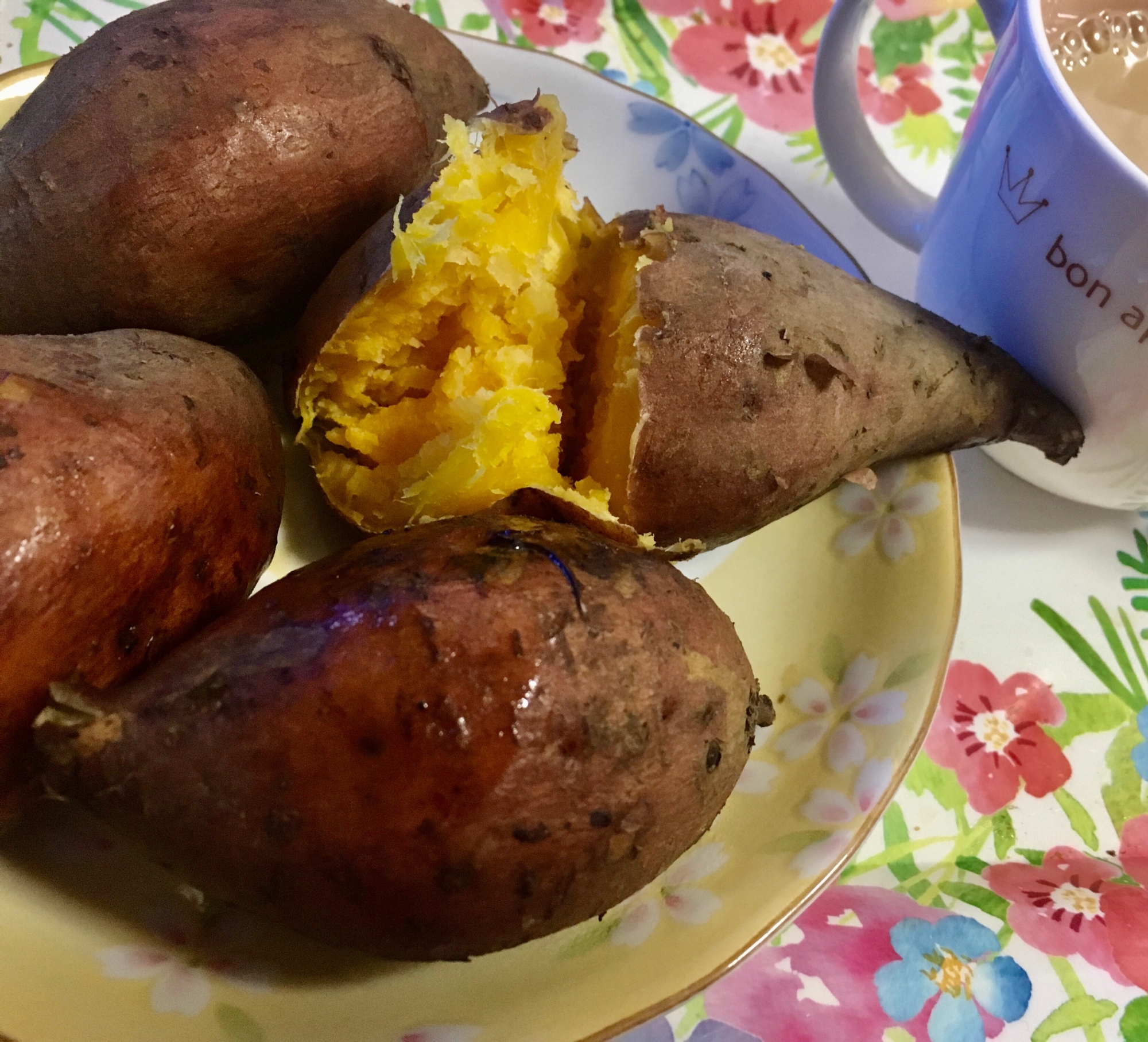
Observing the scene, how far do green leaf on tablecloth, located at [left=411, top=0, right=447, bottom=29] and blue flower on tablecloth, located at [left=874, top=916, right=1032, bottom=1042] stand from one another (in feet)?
3.83

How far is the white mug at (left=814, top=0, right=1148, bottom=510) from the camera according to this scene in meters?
0.71

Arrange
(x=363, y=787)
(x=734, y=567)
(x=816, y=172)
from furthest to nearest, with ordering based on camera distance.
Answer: (x=816, y=172) → (x=734, y=567) → (x=363, y=787)

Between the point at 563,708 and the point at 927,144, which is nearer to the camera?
the point at 563,708

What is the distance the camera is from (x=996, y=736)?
928 mm

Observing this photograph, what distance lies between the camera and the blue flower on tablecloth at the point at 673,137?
40.7 inches

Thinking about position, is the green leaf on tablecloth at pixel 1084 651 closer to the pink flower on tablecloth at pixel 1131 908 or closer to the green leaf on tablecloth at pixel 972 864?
the pink flower on tablecloth at pixel 1131 908

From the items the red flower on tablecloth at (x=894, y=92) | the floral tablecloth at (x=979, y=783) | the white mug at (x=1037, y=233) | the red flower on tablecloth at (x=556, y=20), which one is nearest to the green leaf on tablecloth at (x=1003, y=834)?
the floral tablecloth at (x=979, y=783)

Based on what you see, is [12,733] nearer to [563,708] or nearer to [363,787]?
[363,787]

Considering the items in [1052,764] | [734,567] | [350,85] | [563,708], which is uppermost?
[350,85]

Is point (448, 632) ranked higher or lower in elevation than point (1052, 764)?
higher

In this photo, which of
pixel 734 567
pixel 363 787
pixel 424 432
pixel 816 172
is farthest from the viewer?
pixel 816 172

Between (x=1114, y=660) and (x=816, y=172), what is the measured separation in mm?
683

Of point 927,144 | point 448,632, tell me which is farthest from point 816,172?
point 448,632

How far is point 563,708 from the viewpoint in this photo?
565 mm
